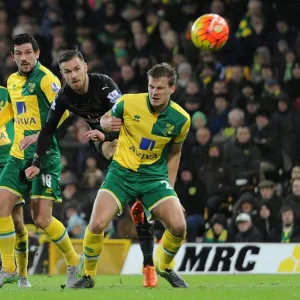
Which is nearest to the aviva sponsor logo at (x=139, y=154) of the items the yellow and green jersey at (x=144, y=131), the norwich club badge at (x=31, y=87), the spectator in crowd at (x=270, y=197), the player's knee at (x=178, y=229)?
the yellow and green jersey at (x=144, y=131)

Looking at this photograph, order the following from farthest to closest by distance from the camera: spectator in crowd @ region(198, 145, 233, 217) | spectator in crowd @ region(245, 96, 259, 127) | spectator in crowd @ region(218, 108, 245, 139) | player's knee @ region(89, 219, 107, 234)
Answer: spectator in crowd @ region(245, 96, 259, 127) < spectator in crowd @ region(218, 108, 245, 139) < spectator in crowd @ region(198, 145, 233, 217) < player's knee @ region(89, 219, 107, 234)

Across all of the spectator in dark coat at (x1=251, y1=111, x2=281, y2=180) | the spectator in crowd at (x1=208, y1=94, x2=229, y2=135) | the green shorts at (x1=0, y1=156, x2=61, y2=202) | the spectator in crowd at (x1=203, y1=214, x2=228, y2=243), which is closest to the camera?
the green shorts at (x1=0, y1=156, x2=61, y2=202)

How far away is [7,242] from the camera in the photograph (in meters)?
9.97

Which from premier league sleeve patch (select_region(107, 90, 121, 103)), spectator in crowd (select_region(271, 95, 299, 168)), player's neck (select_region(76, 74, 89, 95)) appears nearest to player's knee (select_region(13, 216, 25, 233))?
player's neck (select_region(76, 74, 89, 95))

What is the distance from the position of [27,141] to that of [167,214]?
5.41ft

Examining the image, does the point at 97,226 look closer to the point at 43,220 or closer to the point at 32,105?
the point at 43,220

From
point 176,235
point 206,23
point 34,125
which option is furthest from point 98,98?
point 206,23

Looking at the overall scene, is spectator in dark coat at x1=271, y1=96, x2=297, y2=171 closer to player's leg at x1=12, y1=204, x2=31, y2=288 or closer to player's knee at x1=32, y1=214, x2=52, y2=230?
player's leg at x1=12, y1=204, x2=31, y2=288

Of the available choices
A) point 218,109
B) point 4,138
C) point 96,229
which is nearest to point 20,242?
point 4,138

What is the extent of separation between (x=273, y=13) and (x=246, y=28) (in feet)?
1.77

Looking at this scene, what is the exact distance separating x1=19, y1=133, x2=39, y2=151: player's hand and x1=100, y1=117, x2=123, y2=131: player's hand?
0.87 metres

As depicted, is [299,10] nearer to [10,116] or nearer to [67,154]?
[67,154]

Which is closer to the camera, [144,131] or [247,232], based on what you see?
[144,131]

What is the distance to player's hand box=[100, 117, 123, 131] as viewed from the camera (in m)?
9.41
